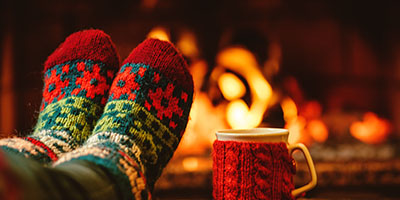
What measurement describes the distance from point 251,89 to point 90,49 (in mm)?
647

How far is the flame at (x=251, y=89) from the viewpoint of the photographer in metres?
1.19

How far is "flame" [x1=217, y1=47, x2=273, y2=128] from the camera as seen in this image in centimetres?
119

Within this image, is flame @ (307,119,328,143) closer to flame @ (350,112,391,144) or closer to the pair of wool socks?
flame @ (350,112,391,144)

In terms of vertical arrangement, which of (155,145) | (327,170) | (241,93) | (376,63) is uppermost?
(376,63)

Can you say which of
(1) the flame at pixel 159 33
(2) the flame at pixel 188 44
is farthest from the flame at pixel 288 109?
(1) the flame at pixel 159 33

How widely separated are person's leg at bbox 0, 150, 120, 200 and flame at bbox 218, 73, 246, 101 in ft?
2.92

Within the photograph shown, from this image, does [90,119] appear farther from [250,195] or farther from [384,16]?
[384,16]

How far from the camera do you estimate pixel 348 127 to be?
131cm

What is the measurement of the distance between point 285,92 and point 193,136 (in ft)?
1.16

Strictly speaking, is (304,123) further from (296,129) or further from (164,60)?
(164,60)

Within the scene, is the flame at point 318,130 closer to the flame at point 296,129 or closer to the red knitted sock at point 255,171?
the flame at point 296,129

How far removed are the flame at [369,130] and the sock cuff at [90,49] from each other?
0.97 metres

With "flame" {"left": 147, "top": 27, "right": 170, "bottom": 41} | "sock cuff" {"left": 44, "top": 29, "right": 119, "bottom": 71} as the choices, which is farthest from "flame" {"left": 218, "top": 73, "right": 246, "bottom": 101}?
"sock cuff" {"left": 44, "top": 29, "right": 119, "bottom": 71}

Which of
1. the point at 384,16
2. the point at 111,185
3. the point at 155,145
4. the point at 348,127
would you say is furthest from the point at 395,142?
the point at 111,185
